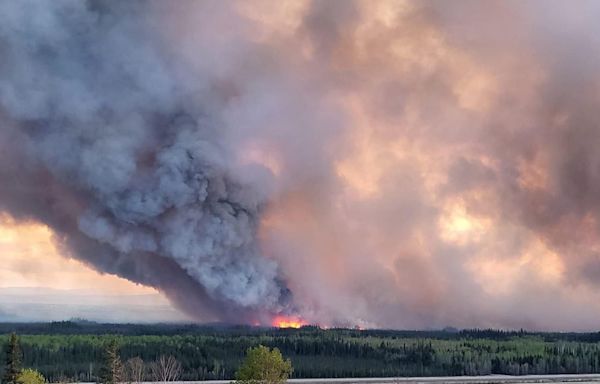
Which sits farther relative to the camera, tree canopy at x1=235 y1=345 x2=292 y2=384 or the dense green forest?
the dense green forest

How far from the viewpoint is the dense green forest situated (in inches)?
3248

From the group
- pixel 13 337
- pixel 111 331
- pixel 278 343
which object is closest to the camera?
pixel 13 337

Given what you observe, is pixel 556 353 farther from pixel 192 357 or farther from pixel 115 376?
pixel 115 376

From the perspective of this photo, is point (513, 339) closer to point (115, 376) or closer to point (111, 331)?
point (111, 331)

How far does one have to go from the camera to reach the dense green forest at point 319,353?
82.5 m

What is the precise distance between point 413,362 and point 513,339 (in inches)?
1656

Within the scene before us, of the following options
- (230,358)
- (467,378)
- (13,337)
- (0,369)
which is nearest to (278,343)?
(230,358)

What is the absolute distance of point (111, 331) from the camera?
125 m

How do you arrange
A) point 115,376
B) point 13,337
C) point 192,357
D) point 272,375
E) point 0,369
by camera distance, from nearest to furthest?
1. point 13,337
2. point 115,376
3. point 272,375
4. point 0,369
5. point 192,357

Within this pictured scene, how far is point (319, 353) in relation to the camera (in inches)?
3819

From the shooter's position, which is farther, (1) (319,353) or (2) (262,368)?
(1) (319,353)

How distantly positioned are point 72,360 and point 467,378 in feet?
116

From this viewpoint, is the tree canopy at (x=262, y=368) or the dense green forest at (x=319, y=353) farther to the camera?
the dense green forest at (x=319, y=353)

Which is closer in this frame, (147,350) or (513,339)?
(147,350)
